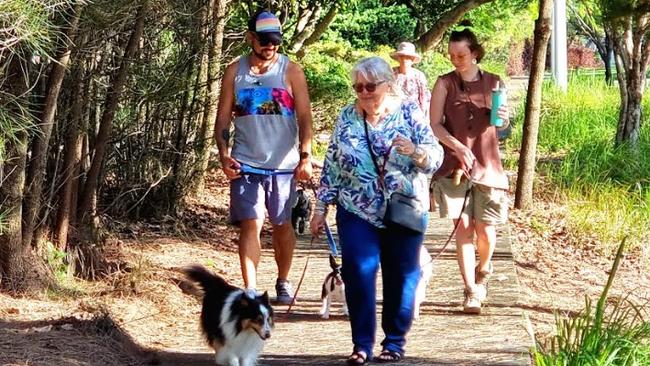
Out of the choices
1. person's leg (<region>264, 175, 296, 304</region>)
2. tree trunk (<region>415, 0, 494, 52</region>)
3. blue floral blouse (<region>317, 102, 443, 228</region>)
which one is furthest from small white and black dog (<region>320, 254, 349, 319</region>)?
tree trunk (<region>415, 0, 494, 52</region>)

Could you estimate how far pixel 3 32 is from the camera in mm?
5902

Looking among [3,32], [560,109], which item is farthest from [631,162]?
[3,32]

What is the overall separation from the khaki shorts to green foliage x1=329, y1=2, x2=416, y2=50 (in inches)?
738

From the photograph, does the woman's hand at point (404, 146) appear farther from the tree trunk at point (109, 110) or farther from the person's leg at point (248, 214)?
the tree trunk at point (109, 110)

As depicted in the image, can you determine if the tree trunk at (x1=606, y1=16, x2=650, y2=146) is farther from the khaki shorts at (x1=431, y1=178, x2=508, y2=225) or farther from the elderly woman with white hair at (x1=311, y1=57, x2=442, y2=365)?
the elderly woman with white hair at (x1=311, y1=57, x2=442, y2=365)

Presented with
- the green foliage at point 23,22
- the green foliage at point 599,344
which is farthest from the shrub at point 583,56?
the green foliage at point 23,22

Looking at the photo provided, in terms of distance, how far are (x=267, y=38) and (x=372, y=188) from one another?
5.21ft

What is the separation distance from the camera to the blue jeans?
641 centimetres

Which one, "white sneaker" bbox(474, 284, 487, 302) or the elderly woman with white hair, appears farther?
"white sneaker" bbox(474, 284, 487, 302)

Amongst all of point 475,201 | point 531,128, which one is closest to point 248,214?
point 475,201

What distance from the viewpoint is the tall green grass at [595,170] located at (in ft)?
40.3

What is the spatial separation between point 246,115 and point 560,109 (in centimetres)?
1339

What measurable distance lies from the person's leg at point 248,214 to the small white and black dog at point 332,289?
19.2 inches

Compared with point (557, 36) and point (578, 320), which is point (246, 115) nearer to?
point (578, 320)
